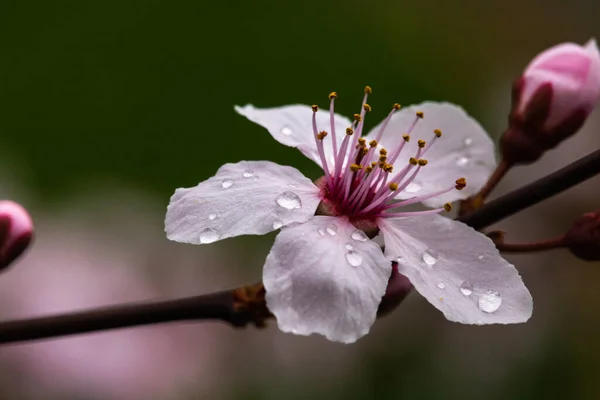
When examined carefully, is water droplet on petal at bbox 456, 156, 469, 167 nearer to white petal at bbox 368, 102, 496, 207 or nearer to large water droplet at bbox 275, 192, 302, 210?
white petal at bbox 368, 102, 496, 207

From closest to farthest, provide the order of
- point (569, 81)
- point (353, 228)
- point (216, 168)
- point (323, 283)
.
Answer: point (323, 283) → point (353, 228) → point (569, 81) → point (216, 168)

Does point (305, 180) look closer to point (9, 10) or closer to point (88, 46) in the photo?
point (88, 46)

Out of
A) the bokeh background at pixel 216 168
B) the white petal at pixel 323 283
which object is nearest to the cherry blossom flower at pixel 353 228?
the white petal at pixel 323 283

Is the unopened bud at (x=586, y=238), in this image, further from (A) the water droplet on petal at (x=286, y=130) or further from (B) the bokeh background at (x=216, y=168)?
(B) the bokeh background at (x=216, y=168)

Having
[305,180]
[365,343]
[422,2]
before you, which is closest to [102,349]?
[365,343]

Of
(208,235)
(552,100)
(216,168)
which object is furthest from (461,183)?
(216,168)

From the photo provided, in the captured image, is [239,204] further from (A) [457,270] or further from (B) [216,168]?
(B) [216,168]
